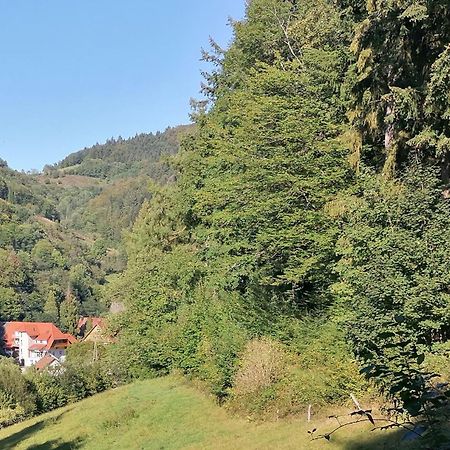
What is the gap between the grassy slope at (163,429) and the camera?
44.6 ft

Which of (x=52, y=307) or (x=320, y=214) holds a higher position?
(x=52, y=307)

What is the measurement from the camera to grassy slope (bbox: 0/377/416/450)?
1360cm

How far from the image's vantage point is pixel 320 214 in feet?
56.7

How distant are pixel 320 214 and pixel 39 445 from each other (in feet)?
54.1

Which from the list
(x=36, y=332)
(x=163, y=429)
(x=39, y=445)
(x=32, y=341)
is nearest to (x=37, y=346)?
(x=32, y=341)

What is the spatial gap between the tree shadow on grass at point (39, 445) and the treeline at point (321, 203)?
20.6 ft

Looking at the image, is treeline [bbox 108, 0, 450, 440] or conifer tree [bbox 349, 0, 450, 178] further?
conifer tree [bbox 349, 0, 450, 178]

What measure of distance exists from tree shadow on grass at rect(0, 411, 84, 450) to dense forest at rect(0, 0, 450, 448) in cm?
619

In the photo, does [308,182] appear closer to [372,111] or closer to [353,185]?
[353,185]

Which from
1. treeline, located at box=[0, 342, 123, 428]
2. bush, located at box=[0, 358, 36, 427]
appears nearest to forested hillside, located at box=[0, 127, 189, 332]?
treeline, located at box=[0, 342, 123, 428]

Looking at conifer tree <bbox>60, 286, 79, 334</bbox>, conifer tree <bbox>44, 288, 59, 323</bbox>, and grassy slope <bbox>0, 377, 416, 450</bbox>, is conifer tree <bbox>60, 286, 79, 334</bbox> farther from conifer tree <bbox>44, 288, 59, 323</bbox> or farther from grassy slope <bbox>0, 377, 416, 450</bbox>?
grassy slope <bbox>0, 377, 416, 450</bbox>

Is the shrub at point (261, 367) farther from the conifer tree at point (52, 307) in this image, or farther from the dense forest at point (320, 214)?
the conifer tree at point (52, 307)

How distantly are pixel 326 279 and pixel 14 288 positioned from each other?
11374cm

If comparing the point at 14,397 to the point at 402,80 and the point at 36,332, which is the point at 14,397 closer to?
the point at 402,80
